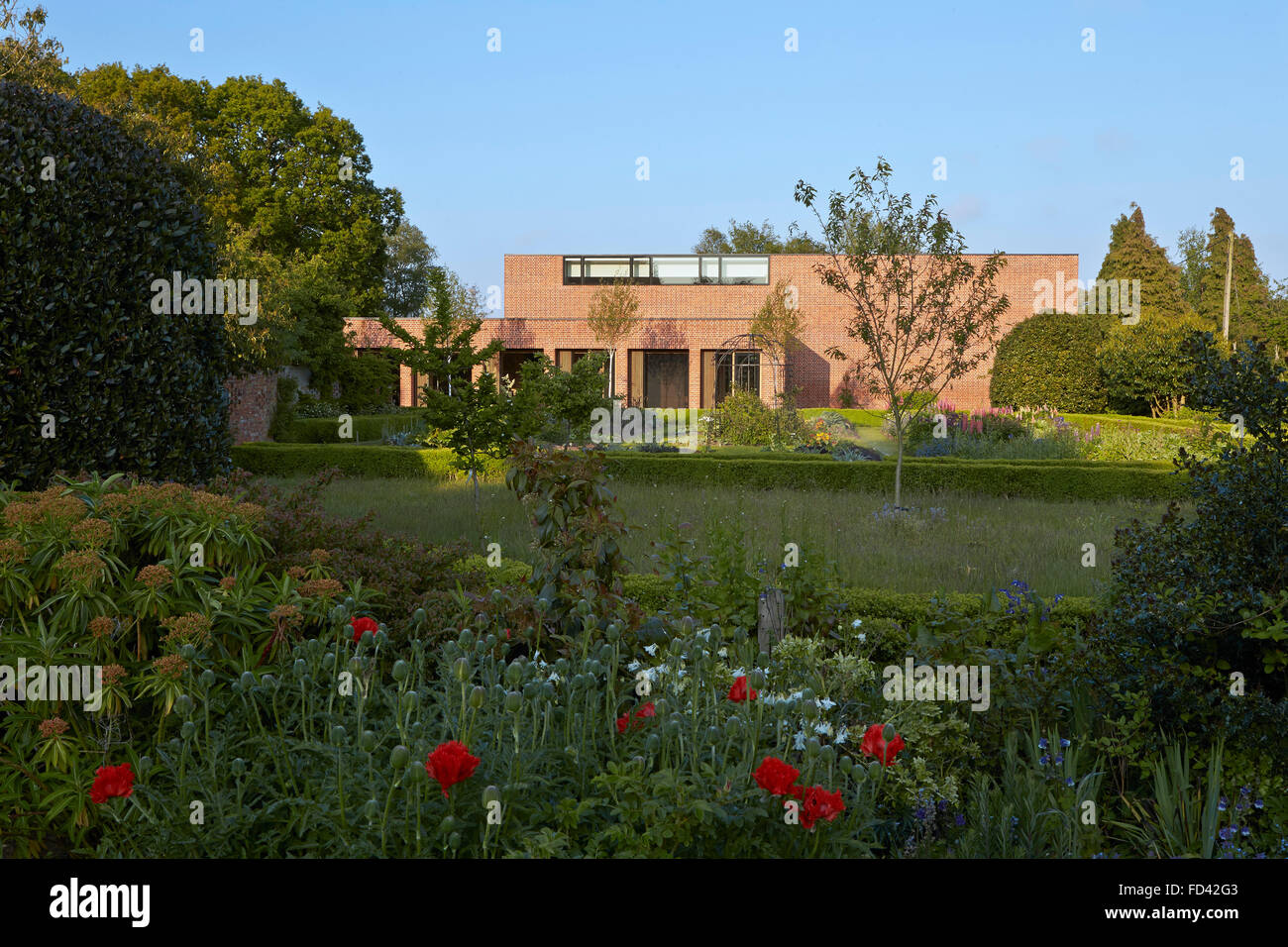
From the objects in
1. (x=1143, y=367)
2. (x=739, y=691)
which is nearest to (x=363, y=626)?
(x=739, y=691)

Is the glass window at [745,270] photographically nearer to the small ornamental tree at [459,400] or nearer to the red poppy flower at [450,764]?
the small ornamental tree at [459,400]

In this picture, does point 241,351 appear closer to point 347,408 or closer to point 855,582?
point 347,408

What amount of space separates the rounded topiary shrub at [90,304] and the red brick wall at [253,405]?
14862 millimetres

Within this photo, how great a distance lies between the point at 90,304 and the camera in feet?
18.2

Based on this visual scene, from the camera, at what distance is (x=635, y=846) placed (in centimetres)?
250

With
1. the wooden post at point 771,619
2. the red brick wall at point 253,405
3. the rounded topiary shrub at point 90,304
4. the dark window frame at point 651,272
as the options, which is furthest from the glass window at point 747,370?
the wooden post at point 771,619

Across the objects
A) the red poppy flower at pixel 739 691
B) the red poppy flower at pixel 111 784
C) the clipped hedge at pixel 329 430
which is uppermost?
the clipped hedge at pixel 329 430

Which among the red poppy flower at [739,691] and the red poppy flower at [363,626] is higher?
the red poppy flower at [363,626]

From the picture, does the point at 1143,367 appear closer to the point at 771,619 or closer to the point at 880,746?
the point at 771,619

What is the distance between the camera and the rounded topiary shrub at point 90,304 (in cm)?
538

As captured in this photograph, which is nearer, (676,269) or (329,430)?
(329,430)

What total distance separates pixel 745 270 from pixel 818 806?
34.9m
